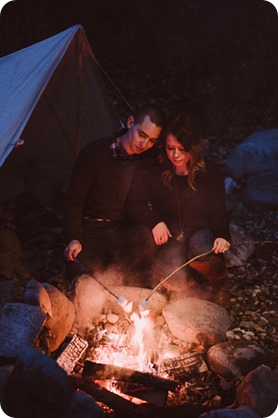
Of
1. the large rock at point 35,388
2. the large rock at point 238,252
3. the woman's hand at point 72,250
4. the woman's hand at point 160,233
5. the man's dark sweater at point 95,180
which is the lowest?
the large rock at point 238,252

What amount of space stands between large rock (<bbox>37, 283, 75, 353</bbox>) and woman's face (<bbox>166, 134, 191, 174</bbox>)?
64.2 inches

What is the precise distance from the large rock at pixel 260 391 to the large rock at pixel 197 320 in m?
0.52

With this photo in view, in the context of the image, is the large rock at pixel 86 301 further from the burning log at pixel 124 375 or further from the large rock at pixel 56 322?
the burning log at pixel 124 375

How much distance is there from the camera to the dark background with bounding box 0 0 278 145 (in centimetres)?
848

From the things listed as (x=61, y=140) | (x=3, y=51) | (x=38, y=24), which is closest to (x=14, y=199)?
(x=61, y=140)

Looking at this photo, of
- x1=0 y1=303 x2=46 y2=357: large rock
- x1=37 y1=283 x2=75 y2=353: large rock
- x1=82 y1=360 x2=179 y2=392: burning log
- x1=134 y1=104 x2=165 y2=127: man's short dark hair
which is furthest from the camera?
x1=134 y1=104 x2=165 y2=127: man's short dark hair

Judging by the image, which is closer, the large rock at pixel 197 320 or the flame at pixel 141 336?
the flame at pixel 141 336

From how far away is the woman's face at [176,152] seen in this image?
3383 mm

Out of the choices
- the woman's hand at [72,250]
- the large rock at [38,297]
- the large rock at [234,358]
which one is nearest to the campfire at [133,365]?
the large rock at [234,358]

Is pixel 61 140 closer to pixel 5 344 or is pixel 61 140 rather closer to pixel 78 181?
pixel 78 181

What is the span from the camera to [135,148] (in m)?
3.61

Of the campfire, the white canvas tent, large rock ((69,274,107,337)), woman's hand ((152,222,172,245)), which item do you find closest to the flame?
the campfire

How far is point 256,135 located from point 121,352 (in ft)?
16.2

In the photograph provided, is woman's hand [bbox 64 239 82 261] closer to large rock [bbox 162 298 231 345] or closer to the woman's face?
large rock [bbox 162 298 231 345]
